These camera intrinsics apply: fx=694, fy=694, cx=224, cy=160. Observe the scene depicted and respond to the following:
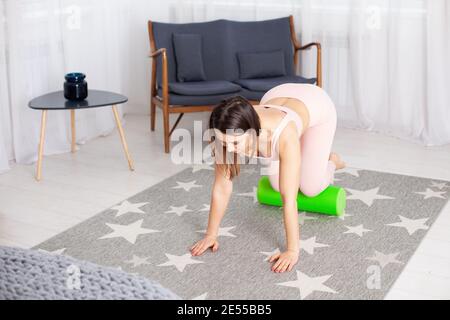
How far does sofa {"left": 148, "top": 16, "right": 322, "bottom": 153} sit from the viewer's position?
15.1ft

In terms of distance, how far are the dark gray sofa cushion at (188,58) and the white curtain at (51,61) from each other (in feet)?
1.93

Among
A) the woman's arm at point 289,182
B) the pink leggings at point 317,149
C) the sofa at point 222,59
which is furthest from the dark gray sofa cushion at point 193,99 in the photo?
the woman's arm at point 289,182

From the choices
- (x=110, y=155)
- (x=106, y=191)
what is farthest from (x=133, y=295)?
(x=110, y=155)

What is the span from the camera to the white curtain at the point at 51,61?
4297mm

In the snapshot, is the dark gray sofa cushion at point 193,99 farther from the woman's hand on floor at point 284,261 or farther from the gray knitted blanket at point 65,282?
the gray knitted blanket at point 65,282

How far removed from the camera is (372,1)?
4.79m

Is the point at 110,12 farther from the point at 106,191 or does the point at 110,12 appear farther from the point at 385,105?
the point at 385,105

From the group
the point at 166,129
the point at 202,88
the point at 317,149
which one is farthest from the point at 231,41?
the point at 317,149

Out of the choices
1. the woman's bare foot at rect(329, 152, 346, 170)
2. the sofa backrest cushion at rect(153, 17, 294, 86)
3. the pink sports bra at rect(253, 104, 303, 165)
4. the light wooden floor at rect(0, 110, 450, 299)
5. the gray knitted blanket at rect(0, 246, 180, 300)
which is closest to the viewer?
the gray knitted blanket at rect(0, 246, 180, 300)

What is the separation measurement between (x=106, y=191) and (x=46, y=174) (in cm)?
52

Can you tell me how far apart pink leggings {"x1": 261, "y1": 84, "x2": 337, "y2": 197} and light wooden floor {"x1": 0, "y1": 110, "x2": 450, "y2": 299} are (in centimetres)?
57

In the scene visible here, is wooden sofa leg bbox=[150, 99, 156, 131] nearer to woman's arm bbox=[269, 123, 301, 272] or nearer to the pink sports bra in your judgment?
the pink sports bra

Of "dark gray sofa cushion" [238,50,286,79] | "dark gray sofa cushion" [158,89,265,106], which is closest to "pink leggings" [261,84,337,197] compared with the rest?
"dark gray sofa cushion" [158,89,265,106]

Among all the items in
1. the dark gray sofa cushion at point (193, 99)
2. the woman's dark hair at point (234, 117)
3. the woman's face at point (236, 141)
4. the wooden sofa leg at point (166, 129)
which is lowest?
the wooden sofa leg at point (166, 129)
